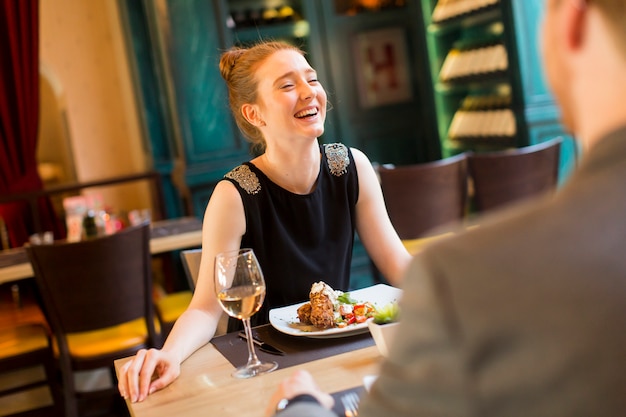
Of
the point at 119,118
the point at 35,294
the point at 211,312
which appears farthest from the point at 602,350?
the point at 119,118

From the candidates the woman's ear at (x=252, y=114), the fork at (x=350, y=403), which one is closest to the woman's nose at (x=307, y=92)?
the woman's ear at (x=252, y=114)

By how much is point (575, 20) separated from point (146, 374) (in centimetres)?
106

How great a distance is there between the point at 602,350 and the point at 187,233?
327cm

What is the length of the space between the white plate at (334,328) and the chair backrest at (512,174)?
5.71 ft

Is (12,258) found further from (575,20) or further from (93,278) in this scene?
(575,20)

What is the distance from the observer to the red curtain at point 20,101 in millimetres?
4992

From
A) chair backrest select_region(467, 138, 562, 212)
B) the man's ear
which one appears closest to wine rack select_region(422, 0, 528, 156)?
chair backrest select_region(467, 138, 562, 212)

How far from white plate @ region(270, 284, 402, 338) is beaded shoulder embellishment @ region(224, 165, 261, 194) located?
0.44 m

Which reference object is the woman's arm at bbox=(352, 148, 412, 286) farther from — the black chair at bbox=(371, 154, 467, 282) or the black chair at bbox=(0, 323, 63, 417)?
the black chair at bbox=(0, 323, 63, 417)

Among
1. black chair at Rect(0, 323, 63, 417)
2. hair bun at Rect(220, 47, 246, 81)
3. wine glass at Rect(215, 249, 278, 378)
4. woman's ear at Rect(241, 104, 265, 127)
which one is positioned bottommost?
black chair at Rect(0, 323, 63, 417)

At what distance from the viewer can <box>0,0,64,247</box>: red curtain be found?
499 cm

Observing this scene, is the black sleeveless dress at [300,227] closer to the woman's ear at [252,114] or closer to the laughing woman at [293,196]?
the laughing woman at [293,196]

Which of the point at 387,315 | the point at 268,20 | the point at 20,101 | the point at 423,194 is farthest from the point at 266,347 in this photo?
the point at 268,20

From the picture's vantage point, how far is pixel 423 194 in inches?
133
